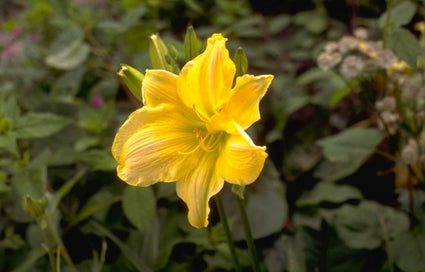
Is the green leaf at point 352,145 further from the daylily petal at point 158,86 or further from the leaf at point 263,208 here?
the daylily petal at point 158,86

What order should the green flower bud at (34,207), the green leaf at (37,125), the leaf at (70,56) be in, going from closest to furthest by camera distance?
the green flower bud at (34,207) < the green leaf at (37,125) < the leaf at (70,56)

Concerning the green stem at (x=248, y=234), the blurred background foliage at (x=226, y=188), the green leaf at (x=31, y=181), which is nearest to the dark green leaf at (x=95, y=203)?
the blurred background foliage at (x=226, y=188)

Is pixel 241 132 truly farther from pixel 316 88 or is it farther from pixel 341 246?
pixel 316 88

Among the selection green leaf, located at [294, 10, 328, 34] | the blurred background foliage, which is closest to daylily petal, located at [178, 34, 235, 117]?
the blurred background foliage

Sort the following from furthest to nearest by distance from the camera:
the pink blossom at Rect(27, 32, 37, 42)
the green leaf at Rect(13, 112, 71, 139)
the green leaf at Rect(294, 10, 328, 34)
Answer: the pink blossom at Rect(27, 32, 37, 42)
the green leaf at Rect(294, 10, 328, 34)
the green leaf at Rect(13, 112, 71, 139)

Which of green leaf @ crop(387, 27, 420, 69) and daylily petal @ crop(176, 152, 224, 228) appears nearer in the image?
daylily petal @ crop(176, 152, 224, 228)

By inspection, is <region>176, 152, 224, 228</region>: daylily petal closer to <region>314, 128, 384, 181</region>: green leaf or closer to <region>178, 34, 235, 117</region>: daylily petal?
<region>178, 34, 235, 117</region>: daylily petal

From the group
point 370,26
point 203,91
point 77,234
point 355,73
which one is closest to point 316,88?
point 370,26
